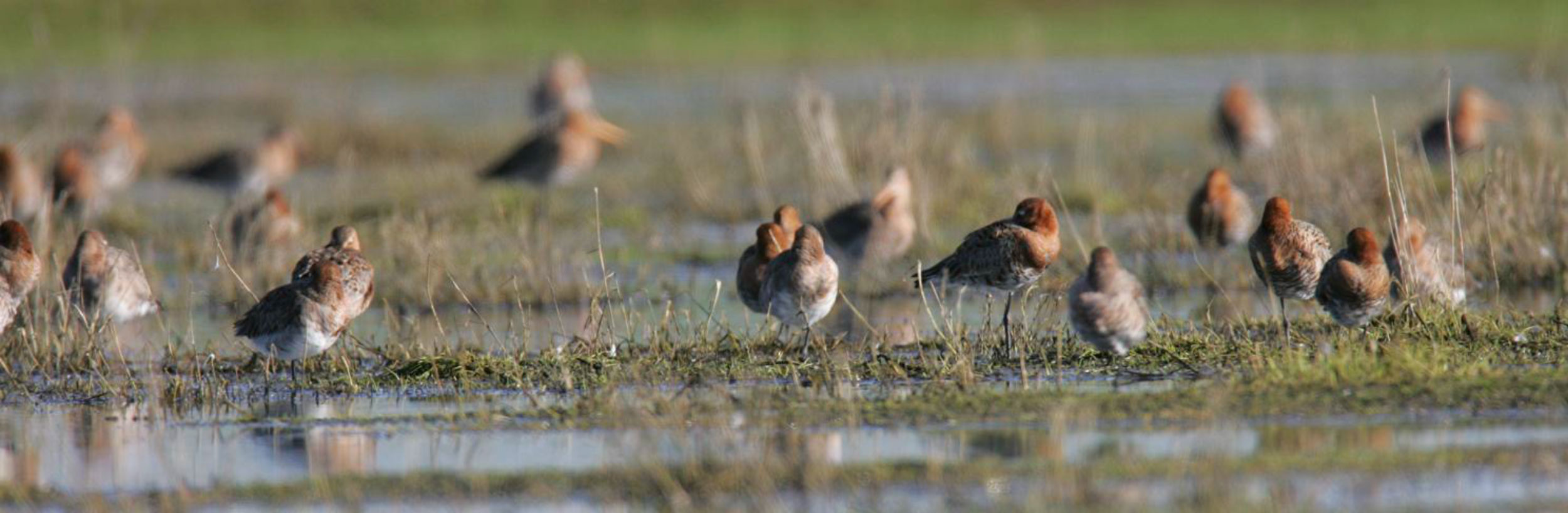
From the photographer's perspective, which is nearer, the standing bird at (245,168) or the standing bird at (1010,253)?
the standing bird at (1010,253)

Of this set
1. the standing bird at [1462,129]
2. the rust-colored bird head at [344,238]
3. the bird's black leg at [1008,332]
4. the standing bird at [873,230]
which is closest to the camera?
the bird's black leg at [1008,332]

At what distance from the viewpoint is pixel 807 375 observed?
414 inches

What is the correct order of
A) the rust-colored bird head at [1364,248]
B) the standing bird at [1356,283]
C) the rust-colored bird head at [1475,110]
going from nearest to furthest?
1. the standing bird at [1356,283]
2. the rust-colored bird head at [1364,248]
3. the rust-colored bird head at [1475,110]

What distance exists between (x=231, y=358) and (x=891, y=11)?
40.2 metres

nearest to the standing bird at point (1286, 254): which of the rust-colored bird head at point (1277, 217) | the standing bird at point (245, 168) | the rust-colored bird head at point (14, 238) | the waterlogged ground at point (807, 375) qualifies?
the rust-colored bird head at point (1277, 217)

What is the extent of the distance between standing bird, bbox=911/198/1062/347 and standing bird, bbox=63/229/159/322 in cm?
478

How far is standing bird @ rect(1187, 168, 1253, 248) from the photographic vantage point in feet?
48.5

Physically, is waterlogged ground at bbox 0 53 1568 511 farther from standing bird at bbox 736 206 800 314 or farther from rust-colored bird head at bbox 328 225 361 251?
rust-colored bird head at bbox 328 225 361 251

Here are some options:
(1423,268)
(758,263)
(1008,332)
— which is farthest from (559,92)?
(1008,332)

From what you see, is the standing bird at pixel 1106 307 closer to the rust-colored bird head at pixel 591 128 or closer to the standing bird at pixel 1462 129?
the standing bird at pixel 1462 129

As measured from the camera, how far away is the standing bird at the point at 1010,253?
11594 mm

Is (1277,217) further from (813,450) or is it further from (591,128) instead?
(591,128)

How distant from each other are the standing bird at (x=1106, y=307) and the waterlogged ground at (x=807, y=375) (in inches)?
8.2

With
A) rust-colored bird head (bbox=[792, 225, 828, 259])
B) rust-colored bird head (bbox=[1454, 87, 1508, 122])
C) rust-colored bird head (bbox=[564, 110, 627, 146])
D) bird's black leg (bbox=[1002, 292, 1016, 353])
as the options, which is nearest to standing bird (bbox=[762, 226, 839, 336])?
rust-colored bird head (bbox=[792, 225, 828, 259])
